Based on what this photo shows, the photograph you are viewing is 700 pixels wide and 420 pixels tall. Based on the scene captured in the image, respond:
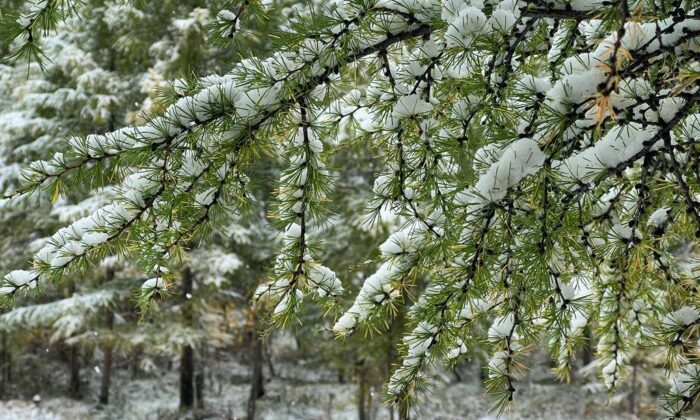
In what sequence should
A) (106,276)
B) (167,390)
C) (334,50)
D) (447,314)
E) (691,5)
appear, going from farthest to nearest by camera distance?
(167,390) < (106,276) < (447,314) < (691,5) < (334,50)

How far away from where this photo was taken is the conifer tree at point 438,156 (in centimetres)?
146

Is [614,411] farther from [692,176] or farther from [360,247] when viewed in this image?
[692,176]

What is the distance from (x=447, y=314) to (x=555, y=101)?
2.69 ft

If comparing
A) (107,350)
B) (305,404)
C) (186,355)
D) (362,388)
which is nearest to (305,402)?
(305,404)

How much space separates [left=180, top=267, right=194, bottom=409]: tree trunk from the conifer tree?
838 cm

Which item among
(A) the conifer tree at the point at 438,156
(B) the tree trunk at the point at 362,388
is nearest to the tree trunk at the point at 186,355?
(B) the tree trunk at the point at 362,388

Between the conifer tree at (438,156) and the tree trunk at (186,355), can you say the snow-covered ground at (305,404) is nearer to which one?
the tree trunk at (186,355)

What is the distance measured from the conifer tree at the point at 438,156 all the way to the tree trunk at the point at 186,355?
8376 millimetres

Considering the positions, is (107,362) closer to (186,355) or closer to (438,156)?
(186,355)

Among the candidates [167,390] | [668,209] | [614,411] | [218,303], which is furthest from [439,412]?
[668,209]

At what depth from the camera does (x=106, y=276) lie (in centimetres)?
1036

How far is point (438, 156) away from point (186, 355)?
953 centimetres

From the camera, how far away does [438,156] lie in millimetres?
1926

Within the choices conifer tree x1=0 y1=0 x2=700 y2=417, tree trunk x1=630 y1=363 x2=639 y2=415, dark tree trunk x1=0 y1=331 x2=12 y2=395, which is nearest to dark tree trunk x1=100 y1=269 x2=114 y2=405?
A: dark tree trunk x1=0 y1=331 x2=12 y2=395
